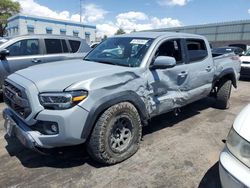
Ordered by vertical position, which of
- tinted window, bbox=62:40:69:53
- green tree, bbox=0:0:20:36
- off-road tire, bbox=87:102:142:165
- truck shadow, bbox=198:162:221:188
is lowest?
truck shadow, bbox=198:162:221:188

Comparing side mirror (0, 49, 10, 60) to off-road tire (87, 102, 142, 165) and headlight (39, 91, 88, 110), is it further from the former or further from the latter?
off-road tire (87, 102, 142, 165)

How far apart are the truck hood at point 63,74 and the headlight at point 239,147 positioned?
1716 mm

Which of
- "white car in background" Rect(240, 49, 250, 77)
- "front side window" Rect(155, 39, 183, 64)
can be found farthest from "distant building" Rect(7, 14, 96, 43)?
"front side window" Rect(155, 39, 183, 64)

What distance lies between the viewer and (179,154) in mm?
3727

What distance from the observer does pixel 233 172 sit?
199cm

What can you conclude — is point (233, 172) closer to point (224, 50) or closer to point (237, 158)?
point (237, 158)

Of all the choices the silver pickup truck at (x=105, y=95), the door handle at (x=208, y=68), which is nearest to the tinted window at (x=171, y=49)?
the silver pickup truck at (x=105, y=95)

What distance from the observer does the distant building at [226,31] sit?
34.8 m

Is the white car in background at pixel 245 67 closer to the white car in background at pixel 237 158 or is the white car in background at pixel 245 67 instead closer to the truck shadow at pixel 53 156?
the truck shadow at pixel 53 156

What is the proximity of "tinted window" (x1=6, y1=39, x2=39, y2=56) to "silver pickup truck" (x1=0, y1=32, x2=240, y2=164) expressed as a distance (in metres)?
2.94

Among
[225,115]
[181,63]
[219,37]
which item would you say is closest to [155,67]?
[181,63]

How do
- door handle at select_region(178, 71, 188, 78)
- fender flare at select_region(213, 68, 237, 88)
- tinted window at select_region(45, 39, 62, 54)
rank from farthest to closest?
tinted window at select_region(45, 39, 62, 54)
fender flare at select_region(213, 68, 237, 88)
door handle at select_region(178, 71, 188, 78)

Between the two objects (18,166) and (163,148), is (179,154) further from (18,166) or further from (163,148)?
(18,166)

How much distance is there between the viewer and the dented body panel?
9.57 feet
